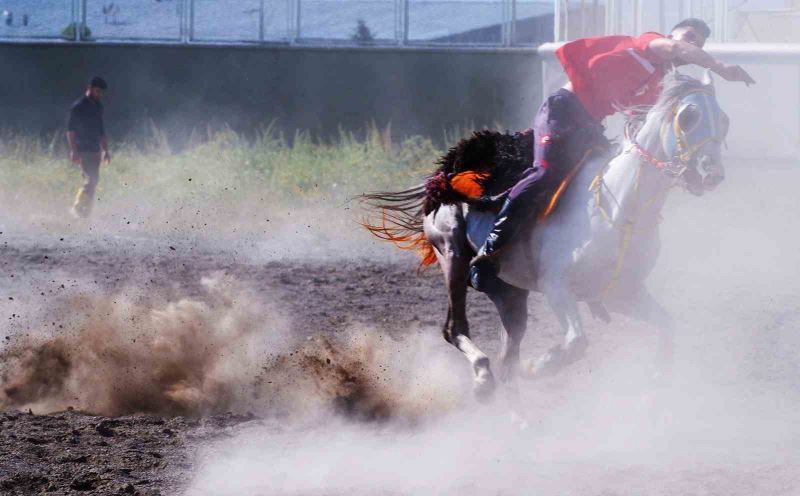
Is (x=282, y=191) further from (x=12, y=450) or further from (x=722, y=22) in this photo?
(x=12, y=450)

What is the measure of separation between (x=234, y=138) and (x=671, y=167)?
463 inches

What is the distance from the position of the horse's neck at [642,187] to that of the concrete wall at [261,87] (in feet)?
36.7

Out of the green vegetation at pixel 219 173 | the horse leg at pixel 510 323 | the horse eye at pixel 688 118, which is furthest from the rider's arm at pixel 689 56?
the green vegetation at pixel 219 173

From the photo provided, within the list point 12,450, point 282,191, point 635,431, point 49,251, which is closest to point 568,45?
point 635,431

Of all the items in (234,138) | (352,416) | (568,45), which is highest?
(568,45)

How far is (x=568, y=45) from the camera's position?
6.48 metres

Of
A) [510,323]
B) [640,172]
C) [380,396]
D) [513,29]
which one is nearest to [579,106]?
[640,172]

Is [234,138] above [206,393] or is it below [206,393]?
above

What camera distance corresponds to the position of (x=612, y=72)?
6355mm

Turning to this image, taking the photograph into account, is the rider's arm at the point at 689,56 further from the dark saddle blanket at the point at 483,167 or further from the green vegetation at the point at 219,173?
the green vegetation at the point at 219,173

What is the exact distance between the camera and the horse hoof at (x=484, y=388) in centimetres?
633

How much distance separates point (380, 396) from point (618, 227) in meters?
1.95

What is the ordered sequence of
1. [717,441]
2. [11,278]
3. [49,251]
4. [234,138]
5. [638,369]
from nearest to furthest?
[717,441], [638,369], [11,278], [49,251], [234,138]

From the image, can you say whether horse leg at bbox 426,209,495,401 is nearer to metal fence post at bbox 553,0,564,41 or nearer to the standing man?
the standing man
